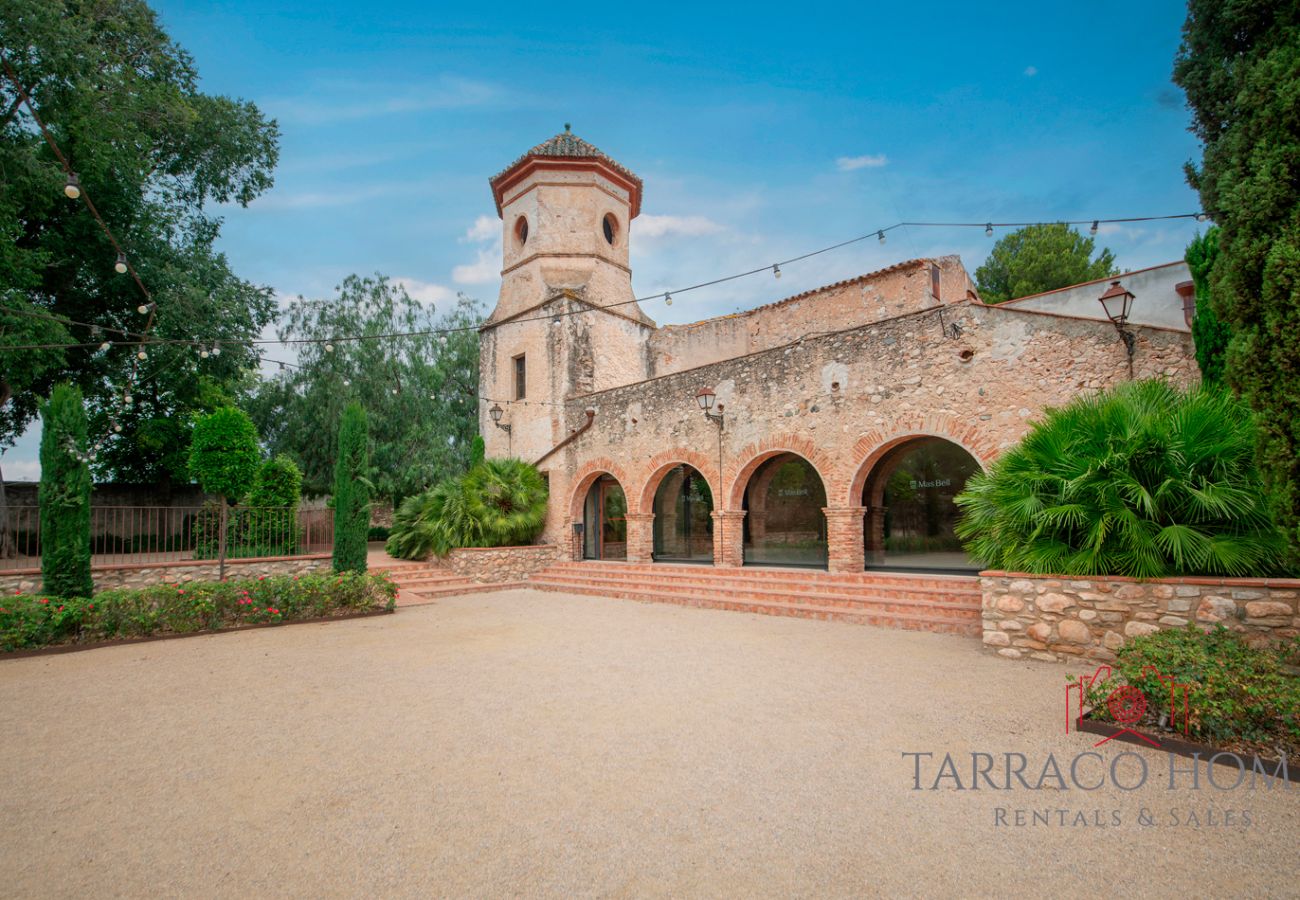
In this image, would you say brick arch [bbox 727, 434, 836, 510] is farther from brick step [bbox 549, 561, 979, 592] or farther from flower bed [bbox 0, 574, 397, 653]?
flower bed [bbox 0, 574, 397, 653]

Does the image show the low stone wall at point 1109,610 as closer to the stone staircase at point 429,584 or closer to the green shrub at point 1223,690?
the green shrub at point 1223,690

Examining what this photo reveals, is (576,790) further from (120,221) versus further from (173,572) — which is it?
(120,221)

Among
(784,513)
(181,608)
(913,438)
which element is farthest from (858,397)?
(181,608)

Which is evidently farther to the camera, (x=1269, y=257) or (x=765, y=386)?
(x=765, y=386)

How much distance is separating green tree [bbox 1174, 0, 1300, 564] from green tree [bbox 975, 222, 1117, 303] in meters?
18.4

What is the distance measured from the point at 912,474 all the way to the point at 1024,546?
596cm

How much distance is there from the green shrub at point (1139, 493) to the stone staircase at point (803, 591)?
140 centimetres

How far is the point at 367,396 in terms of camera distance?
826 inches

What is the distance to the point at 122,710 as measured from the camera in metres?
4.96

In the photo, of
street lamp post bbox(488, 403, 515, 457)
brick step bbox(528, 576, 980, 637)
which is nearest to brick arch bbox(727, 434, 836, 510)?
brick step bbox(528, 576, 980, 637)

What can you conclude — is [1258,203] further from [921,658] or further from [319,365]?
[319,365]

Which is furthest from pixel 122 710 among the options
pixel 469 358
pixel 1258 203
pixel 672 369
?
pixel 469 358

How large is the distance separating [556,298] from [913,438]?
398 inches

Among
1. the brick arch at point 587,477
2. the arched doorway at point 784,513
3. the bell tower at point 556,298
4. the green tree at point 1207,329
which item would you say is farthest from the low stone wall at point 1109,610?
the bell tower at point 556,298
